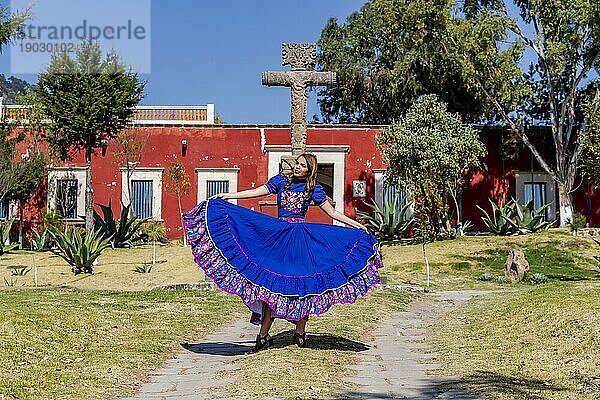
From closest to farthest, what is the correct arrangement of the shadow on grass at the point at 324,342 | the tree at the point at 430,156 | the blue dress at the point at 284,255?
the blue dress at the point at 284,255
the shadow on grass at the point at 324,342
the tree at the point at 430,156

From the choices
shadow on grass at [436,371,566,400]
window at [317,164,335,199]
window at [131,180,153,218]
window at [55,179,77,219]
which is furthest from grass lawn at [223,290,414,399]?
window at [55,179,77,219]

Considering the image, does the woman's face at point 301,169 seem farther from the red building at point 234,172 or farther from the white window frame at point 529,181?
the white window frame at point 529,181

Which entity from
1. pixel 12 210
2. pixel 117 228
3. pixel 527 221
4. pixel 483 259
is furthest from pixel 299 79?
pixel 12 210

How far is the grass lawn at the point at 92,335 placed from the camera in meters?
6.88

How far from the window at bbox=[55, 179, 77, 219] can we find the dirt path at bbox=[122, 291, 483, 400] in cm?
1866

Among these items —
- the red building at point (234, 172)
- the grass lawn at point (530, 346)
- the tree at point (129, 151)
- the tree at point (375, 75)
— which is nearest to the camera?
the grass lawn at point (530, 346)

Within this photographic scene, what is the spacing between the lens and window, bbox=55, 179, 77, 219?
2838 cm

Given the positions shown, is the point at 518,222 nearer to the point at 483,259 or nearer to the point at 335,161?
the point at 483,259

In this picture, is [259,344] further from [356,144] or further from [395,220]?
[356,144]

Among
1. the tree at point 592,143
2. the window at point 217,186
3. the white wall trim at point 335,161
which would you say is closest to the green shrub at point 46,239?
the window at point 217,186

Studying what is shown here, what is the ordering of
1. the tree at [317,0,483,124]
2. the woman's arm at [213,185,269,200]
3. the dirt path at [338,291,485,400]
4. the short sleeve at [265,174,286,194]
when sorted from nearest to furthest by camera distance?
the dirt path at [338,291,485,400]
the woman's arm at [213,185,269,200]
the short sleeve at [265,174,286,194]
the tree at [317,0,483,124]

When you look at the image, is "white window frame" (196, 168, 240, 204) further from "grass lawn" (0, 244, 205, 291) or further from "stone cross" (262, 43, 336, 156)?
"stone cross" (262, 43, 336, 156)

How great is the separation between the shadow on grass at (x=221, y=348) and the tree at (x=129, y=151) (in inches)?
759

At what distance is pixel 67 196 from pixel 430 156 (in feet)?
37.6
